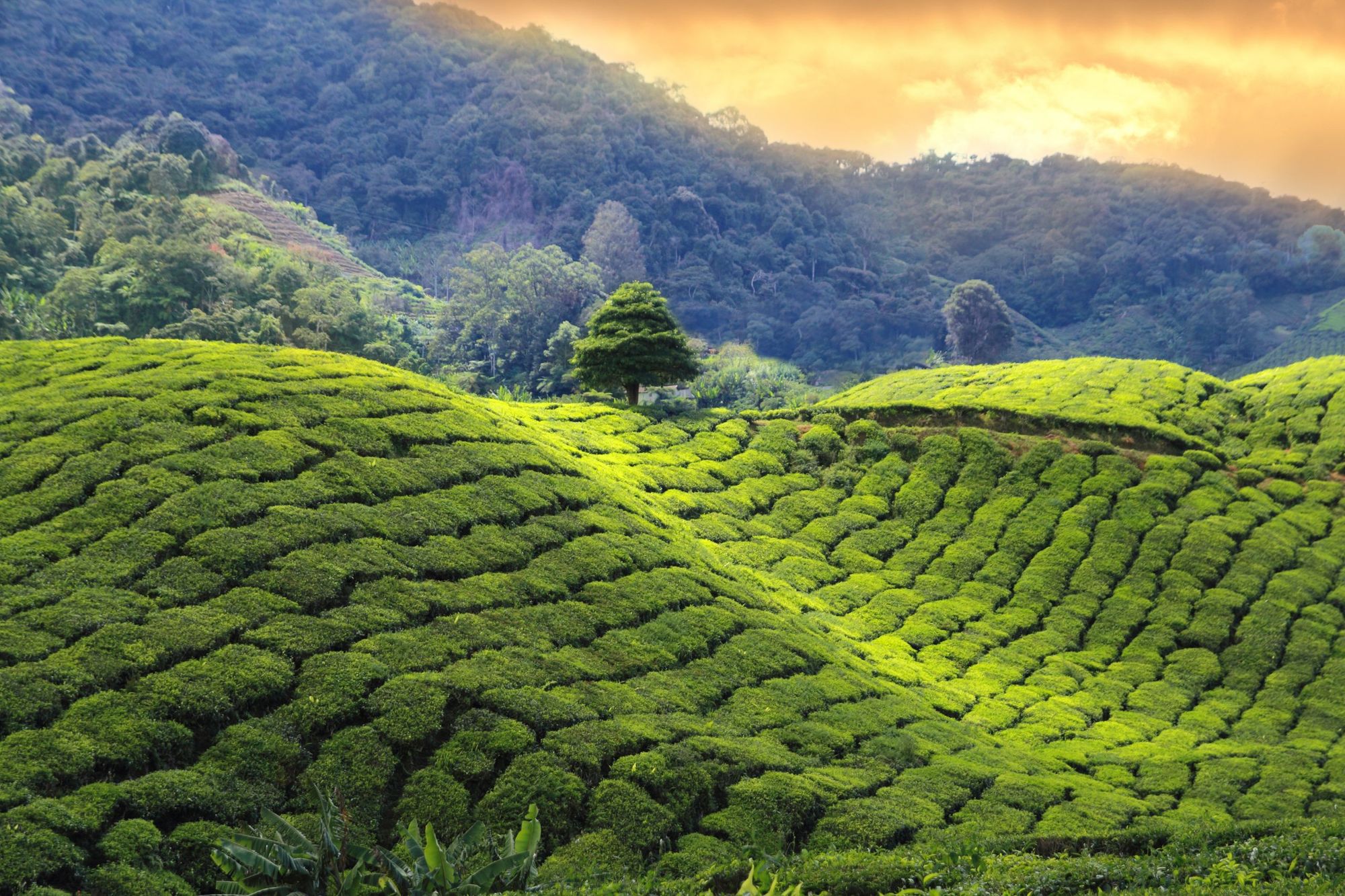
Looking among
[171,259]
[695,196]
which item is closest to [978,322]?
[695,196]

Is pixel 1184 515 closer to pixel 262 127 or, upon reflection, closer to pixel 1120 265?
pixel 1120 265

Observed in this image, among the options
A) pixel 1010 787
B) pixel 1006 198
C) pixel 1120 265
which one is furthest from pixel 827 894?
pixel 1006 198

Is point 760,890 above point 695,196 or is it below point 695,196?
below

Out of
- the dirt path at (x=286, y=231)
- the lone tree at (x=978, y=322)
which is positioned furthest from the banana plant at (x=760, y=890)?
the lone tree at (x=978, y=322)

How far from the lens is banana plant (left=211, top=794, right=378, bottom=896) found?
964 centimetres

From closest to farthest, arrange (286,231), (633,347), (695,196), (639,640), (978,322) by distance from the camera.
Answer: (639,640) < (633,347) < (286,231) < (978,322) < (695,196)

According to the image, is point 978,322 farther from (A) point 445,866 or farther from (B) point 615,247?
(A) point 445,866

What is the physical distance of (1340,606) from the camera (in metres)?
27.0

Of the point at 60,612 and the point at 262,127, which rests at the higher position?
the point at 262,127

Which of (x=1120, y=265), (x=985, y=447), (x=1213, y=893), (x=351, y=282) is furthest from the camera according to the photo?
(x=1120, y=265)

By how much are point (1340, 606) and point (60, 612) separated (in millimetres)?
27769

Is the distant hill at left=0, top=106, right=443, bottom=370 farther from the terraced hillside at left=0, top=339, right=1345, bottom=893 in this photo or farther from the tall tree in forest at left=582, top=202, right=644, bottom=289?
the terraced hillside at left=0, top=339, right=1345, bottom=893

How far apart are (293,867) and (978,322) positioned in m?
92.3

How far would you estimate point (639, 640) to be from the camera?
18.8m
